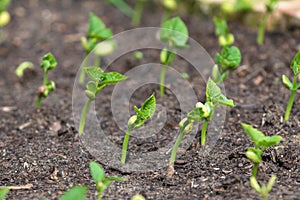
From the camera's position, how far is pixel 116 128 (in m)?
2.07

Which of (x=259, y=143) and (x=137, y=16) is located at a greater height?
(x=137, y=16)

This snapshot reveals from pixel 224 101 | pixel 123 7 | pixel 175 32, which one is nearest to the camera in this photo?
pixel 224 101

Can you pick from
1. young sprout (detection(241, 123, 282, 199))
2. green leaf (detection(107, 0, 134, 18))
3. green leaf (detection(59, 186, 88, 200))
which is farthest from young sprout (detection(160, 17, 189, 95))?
green leaf (detection(107, 0, 134, 18))

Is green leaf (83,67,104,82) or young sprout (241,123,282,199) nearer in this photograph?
young sprout (241,123,282,199)

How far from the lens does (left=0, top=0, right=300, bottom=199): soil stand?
1630mm

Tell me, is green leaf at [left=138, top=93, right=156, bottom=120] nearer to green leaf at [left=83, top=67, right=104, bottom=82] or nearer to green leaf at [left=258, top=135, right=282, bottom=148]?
green leaf at [left=83, top=67, right=104, bottom=82]

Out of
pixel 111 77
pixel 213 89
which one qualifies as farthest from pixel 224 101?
pixel 111 77

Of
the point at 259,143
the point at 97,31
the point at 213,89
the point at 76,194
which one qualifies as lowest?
the point at 76,194

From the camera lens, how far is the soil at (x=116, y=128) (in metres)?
1.63

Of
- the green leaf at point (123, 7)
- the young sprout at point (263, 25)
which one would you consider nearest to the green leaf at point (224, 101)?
the young sprout at point (263, 25)

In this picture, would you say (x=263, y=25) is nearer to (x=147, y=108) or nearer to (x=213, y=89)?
(x=213, y=89)

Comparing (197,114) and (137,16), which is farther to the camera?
(137,16)

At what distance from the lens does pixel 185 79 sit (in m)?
2.38

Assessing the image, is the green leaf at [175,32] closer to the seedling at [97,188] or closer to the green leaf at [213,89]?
the green leaf at [213,89]
